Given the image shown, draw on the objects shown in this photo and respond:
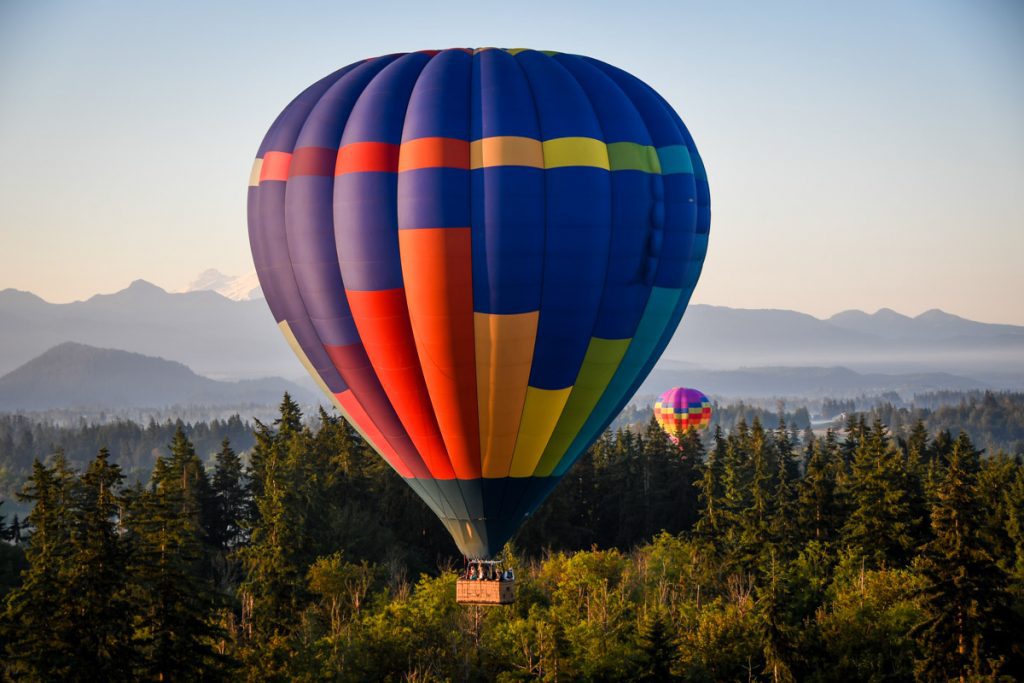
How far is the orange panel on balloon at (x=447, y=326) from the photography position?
30.2 m

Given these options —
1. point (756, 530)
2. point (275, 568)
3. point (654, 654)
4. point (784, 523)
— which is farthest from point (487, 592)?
point (784, 523)

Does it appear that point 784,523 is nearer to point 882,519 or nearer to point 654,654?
point 882,519

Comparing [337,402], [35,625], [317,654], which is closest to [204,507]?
[317,654]

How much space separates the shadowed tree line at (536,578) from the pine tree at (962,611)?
9cm

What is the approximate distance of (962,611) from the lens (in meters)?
49.2

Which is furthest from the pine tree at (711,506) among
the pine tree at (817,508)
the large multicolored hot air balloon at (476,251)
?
the large multicolored hot air balloon at (476,251)

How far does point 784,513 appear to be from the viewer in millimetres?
72750

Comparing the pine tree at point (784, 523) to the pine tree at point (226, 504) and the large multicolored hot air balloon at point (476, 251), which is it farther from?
the large multicolored hot air balloon at point (476, 251)

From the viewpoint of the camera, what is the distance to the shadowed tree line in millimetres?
38688

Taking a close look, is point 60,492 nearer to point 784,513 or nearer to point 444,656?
point 444,656

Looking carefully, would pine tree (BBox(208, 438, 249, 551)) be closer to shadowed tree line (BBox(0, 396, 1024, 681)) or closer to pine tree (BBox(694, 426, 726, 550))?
shadowed tree line (BBox(0, 396, 1024, 681))

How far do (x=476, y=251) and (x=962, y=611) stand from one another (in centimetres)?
2908

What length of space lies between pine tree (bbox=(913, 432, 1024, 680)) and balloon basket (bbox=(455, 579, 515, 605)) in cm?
2466

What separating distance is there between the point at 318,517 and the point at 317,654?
20.9 meters
